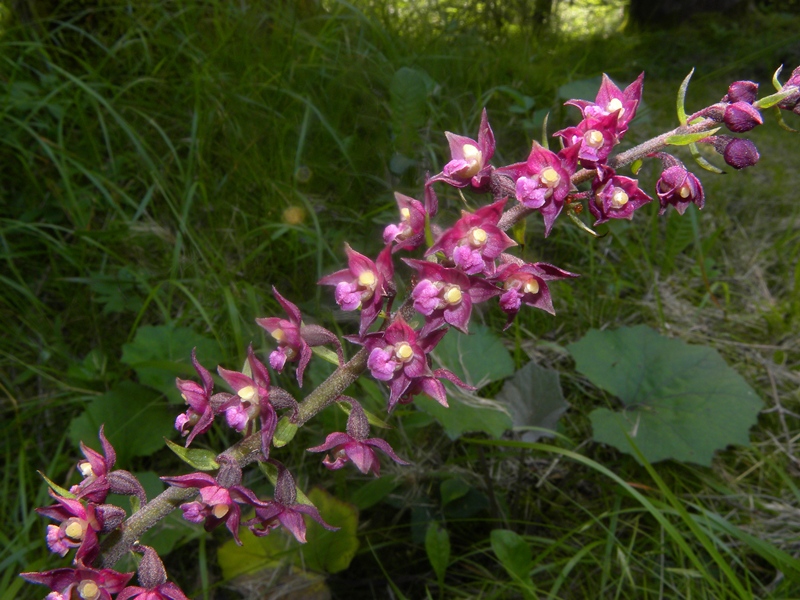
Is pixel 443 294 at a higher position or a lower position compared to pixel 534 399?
higher

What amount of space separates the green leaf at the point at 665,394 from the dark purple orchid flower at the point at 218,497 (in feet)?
5.22

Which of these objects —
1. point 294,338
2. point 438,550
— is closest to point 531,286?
point 294,338

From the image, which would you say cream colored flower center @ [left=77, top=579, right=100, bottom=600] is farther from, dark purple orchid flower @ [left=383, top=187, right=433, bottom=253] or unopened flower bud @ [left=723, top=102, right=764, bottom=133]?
unopened flower bud @ [left=723, top=102, right=764, bottom=133]

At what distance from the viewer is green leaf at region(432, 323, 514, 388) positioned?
2656mm

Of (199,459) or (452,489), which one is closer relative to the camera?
(199,459)

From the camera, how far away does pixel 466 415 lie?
2.33 metres

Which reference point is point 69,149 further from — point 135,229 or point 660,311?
point 660,311

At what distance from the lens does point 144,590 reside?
1.25 meters

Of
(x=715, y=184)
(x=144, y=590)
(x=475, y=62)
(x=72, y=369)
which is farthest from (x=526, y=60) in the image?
(x=144, y=590)

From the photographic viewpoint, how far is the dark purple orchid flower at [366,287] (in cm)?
134

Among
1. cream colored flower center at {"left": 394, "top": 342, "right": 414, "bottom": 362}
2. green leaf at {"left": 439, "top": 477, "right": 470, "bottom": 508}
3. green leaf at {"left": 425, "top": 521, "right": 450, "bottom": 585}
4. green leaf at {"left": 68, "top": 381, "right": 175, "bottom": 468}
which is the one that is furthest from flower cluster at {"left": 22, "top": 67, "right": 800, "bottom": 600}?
green leaf at {"left": 68, "top": 381, "right": 175, "bottom": 468}

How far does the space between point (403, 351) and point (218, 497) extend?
1.51 ft

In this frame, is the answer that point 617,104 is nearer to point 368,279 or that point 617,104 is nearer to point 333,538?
point 368,279

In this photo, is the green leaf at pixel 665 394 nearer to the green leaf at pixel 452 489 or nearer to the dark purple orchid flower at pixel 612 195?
the green leaf at pixel 452 489
